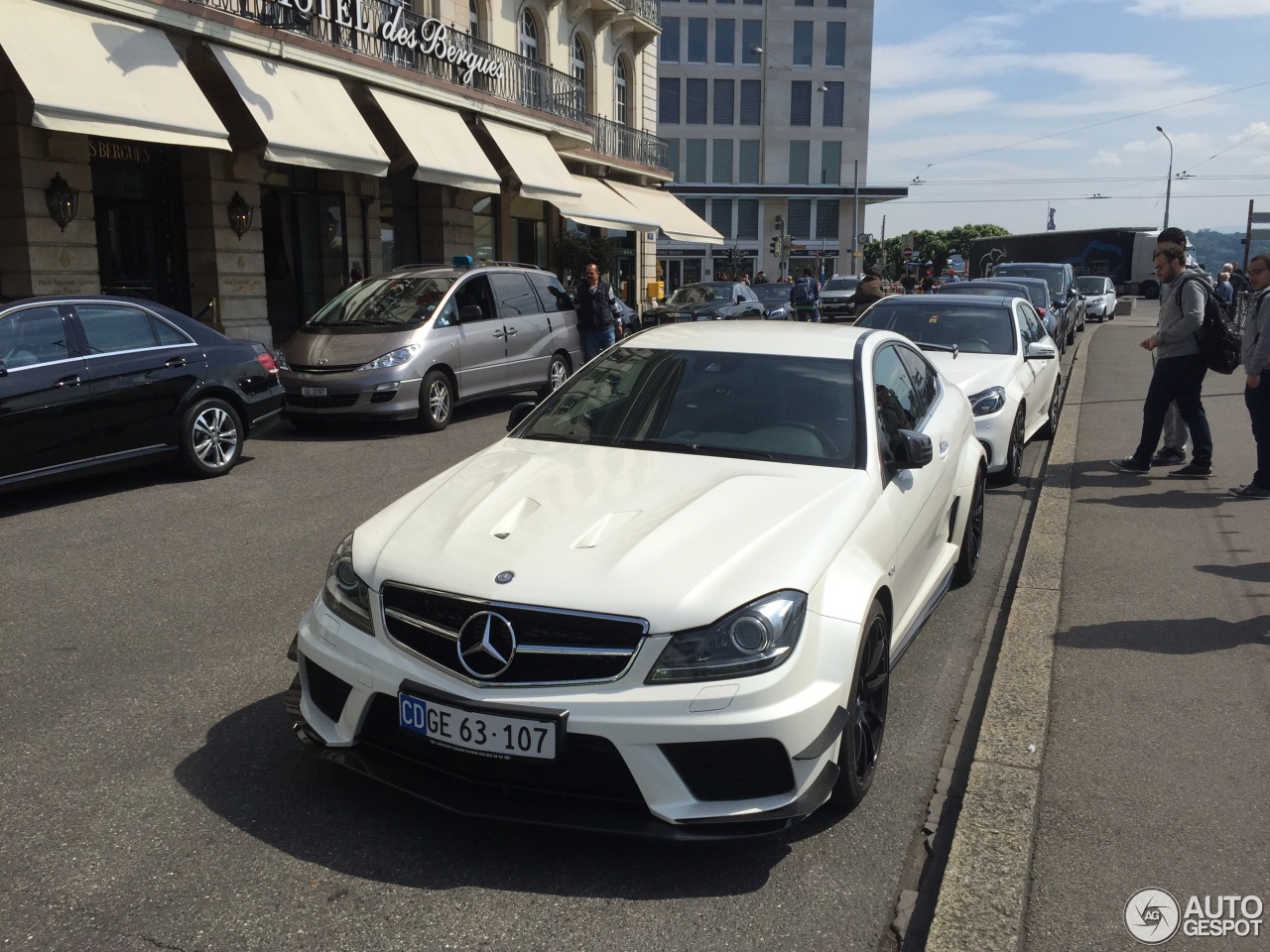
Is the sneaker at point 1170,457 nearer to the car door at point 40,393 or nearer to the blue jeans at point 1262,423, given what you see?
the blue jeans at point 1262,423

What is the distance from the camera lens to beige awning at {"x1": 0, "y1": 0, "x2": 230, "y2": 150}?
12297 millimetres

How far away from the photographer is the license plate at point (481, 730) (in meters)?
3.03

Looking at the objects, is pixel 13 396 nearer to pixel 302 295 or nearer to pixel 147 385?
pixel 147 385

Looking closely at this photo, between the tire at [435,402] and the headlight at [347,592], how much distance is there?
8.26 meters

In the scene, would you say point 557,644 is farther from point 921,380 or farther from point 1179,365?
point 1179,365

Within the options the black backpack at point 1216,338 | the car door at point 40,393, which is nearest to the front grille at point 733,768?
the car door at point 40,393

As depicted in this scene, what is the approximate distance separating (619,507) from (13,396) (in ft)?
18.9

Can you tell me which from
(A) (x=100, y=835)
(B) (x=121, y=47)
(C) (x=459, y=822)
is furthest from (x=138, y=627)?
(B) (x=121, y=47)

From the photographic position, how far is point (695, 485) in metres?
4.04

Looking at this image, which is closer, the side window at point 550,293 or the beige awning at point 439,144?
the side window at point 550,293

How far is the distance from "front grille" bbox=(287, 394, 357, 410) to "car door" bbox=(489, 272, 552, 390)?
245 centimetres

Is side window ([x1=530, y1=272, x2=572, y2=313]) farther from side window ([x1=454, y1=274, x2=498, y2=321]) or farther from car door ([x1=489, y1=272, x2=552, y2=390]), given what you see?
side window ([x1=454, y1=274, x2=498, y2=321])

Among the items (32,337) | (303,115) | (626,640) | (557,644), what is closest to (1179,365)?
(626,640)

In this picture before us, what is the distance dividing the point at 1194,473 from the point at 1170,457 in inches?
22.7
